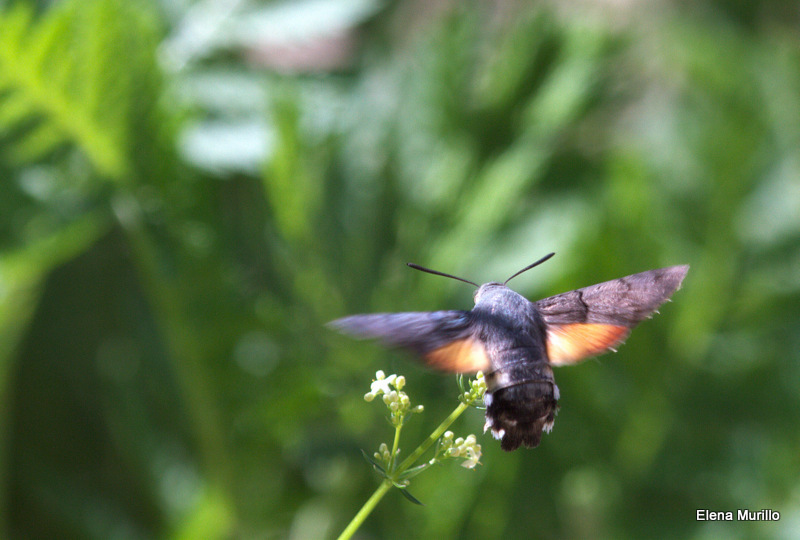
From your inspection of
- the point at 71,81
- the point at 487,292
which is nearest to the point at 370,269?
the point at 71,81

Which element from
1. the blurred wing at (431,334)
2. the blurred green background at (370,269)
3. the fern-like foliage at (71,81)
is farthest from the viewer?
the blurred green background at (370,269)

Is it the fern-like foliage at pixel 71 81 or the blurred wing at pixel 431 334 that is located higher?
the fern-like foliage at pixel 71 81

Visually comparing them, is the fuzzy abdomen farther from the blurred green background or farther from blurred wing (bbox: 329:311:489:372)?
the blurred green background

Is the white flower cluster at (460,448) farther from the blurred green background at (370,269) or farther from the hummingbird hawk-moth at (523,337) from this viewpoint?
the blurred green background at (370,269)

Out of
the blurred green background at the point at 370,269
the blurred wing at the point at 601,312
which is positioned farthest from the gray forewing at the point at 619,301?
the blurred green background at the point at 370,269

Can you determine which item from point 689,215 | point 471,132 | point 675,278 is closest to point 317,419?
point 471,132

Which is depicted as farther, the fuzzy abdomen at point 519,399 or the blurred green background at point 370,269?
the blurred green background at point 370,269

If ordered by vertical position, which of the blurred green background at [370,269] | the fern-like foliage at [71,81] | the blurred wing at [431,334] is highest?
the fern-like foliage at [71,81]
